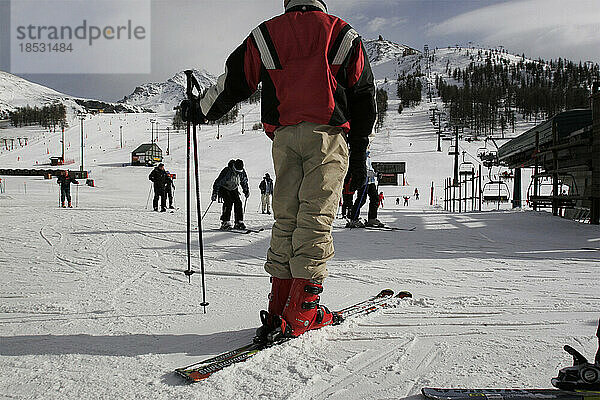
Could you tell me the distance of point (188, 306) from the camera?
2949mm

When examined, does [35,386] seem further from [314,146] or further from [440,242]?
[440,242]

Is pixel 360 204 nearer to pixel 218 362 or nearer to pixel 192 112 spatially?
pixel 192 112

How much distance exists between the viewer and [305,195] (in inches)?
86.9

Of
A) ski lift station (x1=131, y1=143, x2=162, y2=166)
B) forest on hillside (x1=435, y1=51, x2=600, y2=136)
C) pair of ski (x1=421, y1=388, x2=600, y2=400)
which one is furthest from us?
forest on hillside (x1=435, y1=51, x2=600, y2=136)

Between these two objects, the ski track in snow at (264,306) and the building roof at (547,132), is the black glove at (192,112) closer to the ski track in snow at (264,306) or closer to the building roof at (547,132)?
the ski track in snow at (264,306)

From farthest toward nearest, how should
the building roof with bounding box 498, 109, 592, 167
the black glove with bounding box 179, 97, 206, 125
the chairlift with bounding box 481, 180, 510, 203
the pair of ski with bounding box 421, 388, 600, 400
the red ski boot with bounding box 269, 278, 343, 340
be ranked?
the chairlift with bounding box 481, 180, 510, 203
the building roof with bounding box 498, 109, 592, 167
the black glove with bounding box 179, 97, 206, 125
the red ski boot with bounding box 269, 278, 343, 340
the pair of ski with bounding box 421, 388, 600, 400

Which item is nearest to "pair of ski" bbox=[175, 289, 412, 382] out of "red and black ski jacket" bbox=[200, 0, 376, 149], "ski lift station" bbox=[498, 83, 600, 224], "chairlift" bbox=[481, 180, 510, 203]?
"red and black ski jacket" bbox=[200, 0, 376, 149]

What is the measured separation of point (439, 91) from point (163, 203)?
4334 inches

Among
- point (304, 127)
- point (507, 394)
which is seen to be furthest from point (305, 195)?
point (507, 394)

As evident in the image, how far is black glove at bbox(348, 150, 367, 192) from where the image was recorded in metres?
2.49

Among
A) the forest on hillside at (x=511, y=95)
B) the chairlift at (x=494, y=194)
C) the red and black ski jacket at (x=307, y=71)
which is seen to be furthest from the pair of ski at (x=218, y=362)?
the forest on hillside at (x=511, y=95)

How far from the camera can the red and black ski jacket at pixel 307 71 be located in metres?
2.19

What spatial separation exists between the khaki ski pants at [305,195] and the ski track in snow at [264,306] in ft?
1.36

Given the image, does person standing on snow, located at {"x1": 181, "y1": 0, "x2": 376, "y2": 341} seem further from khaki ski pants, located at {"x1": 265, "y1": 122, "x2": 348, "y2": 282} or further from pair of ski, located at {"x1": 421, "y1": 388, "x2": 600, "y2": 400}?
pair of ski, located at {"x1": 421, "y1": 388, "x2": 600, "y2": 400}
